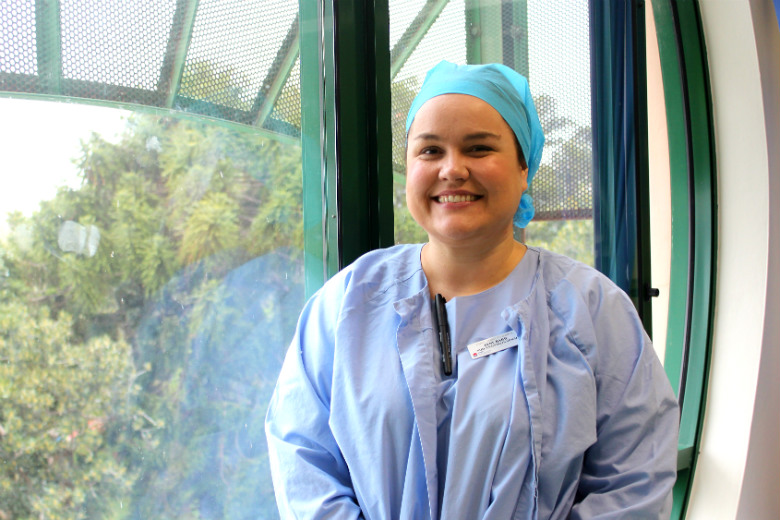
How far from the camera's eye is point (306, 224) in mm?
1843

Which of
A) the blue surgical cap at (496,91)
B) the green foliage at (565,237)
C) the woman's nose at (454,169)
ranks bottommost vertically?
the green foliage at (565,237)

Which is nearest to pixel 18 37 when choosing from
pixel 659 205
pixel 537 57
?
pixel 537 57

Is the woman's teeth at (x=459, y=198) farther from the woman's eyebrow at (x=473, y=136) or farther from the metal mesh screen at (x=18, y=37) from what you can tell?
the metal mesh screen at (x=18, y=37)

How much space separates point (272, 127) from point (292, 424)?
805 millimetres

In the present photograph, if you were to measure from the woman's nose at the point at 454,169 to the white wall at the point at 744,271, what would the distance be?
231cm

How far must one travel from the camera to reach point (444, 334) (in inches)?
56.6

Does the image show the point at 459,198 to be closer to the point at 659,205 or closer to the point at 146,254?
the point at 146,254

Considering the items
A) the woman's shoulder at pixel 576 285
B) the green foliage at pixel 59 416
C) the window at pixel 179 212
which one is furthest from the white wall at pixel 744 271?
the green foliage at pixel 59 416

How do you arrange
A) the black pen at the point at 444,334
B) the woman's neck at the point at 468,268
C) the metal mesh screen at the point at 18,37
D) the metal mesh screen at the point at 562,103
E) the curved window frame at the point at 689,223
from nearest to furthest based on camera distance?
the metal mesh screen at the point at 18,37
the black pen at the point at 444,334
the woman's neck at the point at 468,268
the metal mesh screen at the point at 562,103
the curved window frame at the point at 689,223

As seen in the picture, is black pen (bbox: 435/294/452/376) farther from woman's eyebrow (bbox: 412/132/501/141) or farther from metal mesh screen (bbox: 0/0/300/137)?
metal mesh screen (bbox: 0/0/300/137)

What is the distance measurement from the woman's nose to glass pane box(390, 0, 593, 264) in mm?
555

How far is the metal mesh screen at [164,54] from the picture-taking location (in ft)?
4.41

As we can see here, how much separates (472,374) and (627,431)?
33 cm

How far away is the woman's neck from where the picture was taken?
4.95 ft
